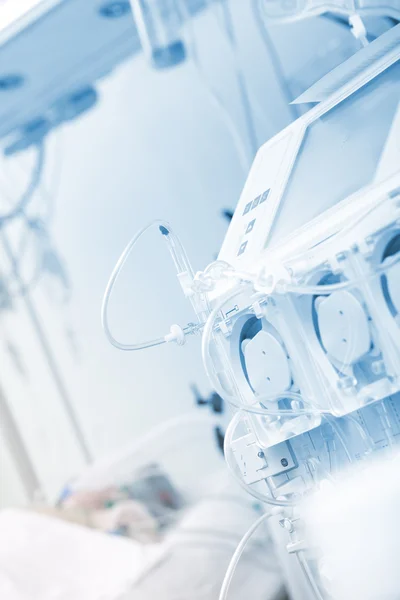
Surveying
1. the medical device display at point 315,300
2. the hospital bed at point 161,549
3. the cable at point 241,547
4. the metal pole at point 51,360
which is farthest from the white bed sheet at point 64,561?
the medical device display at point 315,300

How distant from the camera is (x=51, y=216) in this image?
2547mm

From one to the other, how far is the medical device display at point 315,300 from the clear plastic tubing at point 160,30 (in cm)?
71

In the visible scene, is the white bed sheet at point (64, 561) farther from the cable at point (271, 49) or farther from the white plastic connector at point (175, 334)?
the cable at point (271, 49)

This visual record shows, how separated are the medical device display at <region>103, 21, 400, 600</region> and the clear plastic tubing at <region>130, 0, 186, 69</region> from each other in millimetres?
711

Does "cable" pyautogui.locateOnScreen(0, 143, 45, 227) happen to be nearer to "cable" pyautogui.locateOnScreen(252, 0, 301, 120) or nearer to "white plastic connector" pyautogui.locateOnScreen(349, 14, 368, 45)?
"cable" pyautogui.locateOnScreen(252, 0, 301, 120)

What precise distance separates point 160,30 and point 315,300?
1141 mm

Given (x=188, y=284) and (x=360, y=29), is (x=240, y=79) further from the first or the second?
(x=188, y=284)

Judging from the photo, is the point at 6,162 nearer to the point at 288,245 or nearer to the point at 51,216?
the point at 51,216

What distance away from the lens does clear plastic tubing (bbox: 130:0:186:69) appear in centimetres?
180

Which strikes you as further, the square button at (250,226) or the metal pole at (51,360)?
the metal pole at (51,360)

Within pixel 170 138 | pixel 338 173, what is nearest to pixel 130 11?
pixel 170 138

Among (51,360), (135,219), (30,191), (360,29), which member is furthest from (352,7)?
(51,360)

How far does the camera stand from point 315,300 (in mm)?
1070

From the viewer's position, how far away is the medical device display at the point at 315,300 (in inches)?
39.5
